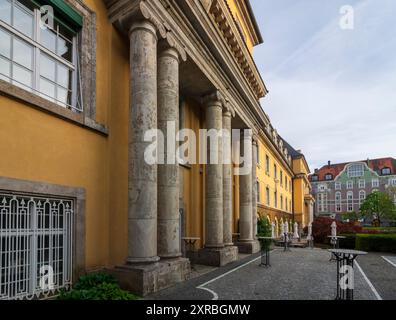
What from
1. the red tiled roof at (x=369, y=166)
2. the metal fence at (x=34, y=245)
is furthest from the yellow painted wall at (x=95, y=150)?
the red tiled roof at (x=369, y=166)

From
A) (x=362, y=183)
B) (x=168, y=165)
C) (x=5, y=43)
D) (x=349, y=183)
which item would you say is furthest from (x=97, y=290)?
(x=349, y=183)

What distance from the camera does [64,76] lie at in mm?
8492

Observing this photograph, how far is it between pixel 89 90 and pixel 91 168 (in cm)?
198

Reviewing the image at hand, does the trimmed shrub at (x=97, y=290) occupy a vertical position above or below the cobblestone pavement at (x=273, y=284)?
above

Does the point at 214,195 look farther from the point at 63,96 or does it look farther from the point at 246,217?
the point at 63,96

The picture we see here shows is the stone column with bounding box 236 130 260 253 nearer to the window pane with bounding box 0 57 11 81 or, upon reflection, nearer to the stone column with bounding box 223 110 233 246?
the stone column with bounding box 223 110 233 246

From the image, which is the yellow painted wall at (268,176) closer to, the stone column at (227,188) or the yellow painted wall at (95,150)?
the stone column at (227,188)

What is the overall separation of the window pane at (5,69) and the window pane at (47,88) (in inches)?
33.7

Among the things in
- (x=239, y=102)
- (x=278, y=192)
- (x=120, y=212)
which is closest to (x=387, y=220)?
(x=278, y=192)

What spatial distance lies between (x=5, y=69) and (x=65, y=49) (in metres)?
2.04

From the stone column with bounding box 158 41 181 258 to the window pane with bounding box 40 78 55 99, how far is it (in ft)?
10.5

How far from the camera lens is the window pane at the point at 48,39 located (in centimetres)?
790
